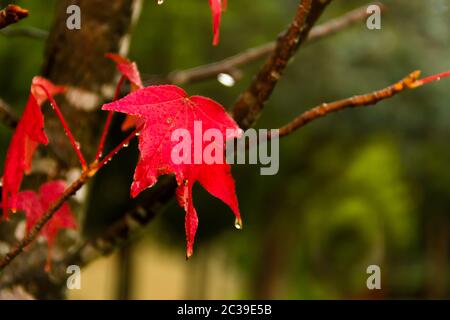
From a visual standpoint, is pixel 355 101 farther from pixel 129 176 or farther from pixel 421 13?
pixel 421 13

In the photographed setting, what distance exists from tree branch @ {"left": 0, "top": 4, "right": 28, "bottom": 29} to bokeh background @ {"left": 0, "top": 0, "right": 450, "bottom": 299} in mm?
4520

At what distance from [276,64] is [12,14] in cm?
29

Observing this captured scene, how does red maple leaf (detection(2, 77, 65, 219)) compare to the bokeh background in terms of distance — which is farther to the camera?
the bokeh background

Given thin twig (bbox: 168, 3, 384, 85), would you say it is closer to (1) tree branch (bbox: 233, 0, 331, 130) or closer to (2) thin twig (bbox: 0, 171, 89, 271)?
(1) tree branch (bbox: 233, 0, 331, 130)

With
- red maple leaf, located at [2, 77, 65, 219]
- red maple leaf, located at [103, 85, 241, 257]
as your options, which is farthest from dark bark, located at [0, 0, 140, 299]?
red maple leaf, located at [103, 85, 241, 257]

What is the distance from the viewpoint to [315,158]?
7129 mm

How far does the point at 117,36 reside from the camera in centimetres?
92

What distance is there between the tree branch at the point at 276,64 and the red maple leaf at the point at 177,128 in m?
0.11

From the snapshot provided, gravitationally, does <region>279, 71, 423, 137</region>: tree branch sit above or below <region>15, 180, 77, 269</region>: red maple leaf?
above

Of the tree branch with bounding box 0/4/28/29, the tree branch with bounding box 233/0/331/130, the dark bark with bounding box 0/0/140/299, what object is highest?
the dark bark with bounding box 0/0/140/299

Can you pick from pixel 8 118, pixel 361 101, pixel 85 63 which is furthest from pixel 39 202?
pixel 361 101

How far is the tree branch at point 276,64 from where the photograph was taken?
2.09 ft

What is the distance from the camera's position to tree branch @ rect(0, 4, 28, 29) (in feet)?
1.46
